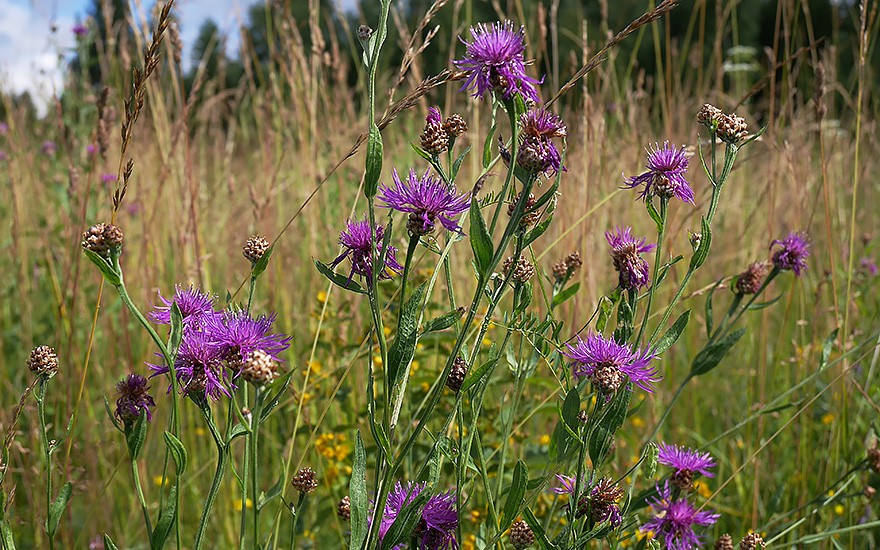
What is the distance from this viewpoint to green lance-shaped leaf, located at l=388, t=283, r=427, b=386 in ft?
2.07

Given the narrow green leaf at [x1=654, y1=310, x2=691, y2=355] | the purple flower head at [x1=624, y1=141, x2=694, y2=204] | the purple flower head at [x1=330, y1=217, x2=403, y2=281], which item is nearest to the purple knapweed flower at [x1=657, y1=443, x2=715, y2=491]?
the narrow green leaf at [x1=654, y1=310, x2=691, y2=355]

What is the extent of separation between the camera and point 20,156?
2107 mm

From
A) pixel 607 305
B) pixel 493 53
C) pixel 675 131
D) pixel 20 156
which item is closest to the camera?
pixel 493 53

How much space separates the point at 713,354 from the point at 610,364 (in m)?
0.22

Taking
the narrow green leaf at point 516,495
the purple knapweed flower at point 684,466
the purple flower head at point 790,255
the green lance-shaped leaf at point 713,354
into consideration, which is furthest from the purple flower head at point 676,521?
the purple flower head at point 790,255

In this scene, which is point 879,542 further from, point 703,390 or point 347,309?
point 347,309

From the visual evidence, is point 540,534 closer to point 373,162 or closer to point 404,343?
point 404,343

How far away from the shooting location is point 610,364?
697mm

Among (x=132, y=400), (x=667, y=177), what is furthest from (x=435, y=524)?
(x=667, y=177)

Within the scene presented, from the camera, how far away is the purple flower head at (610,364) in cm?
67

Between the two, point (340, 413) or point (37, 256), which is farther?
point (37, 256)

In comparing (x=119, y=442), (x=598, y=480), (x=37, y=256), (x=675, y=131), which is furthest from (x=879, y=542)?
(x=37, y=256)

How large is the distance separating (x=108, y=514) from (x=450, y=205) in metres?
1.02

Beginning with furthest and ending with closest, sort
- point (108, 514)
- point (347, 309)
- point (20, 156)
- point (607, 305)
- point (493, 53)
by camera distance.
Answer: point (20, 156) → point (347, 309) → point (108, 514) → point (607, 305) → point (493, 53)
